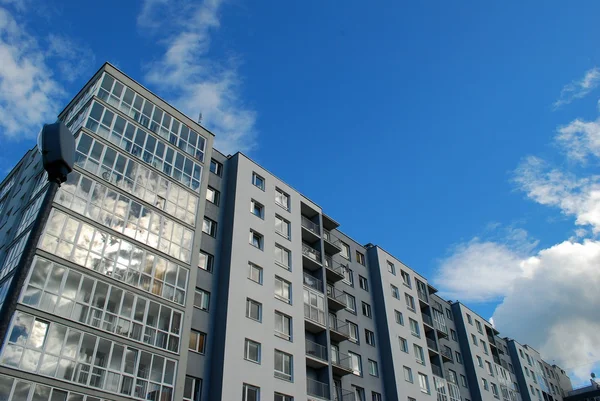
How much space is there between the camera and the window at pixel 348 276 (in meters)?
43.3

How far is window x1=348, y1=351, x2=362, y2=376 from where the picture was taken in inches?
1486

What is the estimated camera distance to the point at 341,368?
3484cm

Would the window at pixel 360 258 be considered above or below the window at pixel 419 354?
above

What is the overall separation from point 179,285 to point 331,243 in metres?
17.8

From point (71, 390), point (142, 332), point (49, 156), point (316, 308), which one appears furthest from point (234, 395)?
point (49, 156)

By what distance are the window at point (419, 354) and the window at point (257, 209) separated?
1909cm

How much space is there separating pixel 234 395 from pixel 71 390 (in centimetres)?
861

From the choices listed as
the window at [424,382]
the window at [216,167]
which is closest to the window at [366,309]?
the window at [424,382]

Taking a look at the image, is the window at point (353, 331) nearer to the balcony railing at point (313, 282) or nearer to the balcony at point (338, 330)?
the balcony at point (338, 330)

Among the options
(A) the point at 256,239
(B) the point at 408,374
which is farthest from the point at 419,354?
(A) the point at 256,239

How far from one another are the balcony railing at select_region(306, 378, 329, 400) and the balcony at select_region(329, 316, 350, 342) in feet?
13.7

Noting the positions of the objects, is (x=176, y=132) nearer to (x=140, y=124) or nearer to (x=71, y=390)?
(x=140, y=124)

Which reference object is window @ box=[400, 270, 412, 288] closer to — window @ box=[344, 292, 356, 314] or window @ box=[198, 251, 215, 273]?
window @ box=[344, 292, 356, 314]

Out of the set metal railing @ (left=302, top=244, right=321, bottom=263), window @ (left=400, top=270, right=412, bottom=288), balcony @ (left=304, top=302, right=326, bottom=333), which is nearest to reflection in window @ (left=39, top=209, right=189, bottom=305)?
balcony @ (left=304, top=302, right=326, bottom=333)
